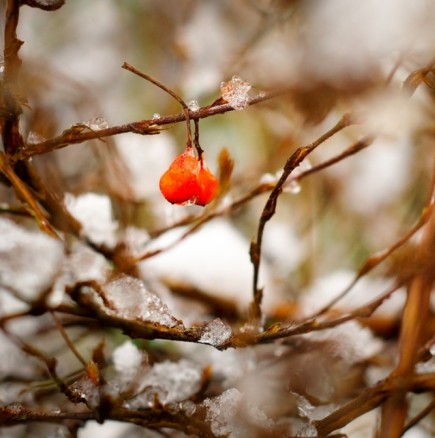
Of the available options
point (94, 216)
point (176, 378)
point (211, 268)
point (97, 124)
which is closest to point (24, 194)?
point (97, 124)

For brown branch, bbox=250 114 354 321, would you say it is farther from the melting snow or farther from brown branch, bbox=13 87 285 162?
the melting snow

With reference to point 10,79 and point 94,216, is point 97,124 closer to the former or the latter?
point 10,79

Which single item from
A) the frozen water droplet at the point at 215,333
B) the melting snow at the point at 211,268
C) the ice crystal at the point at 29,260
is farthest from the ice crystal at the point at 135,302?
the melting snow at the point at 211,268

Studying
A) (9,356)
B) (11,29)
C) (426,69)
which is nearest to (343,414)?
(426,69)

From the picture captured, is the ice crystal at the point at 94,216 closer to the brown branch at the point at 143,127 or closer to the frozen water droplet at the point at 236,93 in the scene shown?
the brown branch at the point at 143,127

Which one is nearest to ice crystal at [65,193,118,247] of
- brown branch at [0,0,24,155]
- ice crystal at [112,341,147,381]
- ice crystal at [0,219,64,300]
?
ice crystal at [0,219,64,300]

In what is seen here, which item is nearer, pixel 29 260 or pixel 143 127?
pixel 143 127
